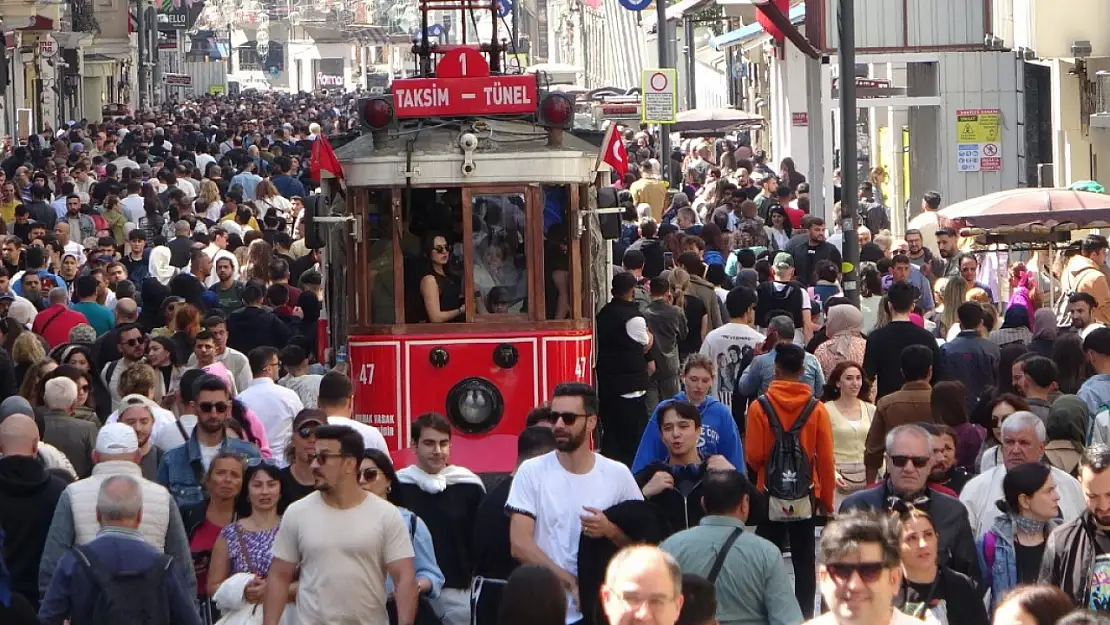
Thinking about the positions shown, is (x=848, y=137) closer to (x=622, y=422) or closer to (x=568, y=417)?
(x=622, y=422)

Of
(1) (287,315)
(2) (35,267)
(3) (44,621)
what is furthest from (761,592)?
(2) (35,267)

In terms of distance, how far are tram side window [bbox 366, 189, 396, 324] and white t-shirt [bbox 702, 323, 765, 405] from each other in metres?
2.42

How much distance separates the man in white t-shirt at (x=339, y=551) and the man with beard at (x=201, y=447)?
1.95m

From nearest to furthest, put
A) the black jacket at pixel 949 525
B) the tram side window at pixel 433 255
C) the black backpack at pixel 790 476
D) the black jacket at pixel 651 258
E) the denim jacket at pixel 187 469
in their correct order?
the black jacket at pixel 949 525 → the denim jacket at pixel 187 469 → the black backpack at pixel 790 476 → the tram side window at pixel 433 255 → the black jacket at pixel 651 258

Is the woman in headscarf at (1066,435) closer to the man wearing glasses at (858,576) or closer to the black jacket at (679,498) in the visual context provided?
the black jacket at (679,498)

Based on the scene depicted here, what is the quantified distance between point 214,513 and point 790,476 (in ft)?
9.26

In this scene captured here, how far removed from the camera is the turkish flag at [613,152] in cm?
1318

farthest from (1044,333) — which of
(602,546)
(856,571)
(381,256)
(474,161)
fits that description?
(856,571)

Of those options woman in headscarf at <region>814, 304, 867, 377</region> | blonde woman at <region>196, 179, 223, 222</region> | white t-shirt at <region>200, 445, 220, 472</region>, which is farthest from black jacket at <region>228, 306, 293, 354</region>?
blonde woman at <region>196, 179, 223, 222</region>

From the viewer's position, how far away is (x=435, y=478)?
9148mm

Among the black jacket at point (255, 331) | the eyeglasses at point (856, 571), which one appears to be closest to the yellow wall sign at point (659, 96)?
the black jacket at point (255, 331)

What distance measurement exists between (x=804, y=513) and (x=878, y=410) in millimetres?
889

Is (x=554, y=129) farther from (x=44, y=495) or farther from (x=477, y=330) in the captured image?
(x=44, y=495)

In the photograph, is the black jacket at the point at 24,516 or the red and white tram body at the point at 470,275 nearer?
the black jacket at the point at 24,516
